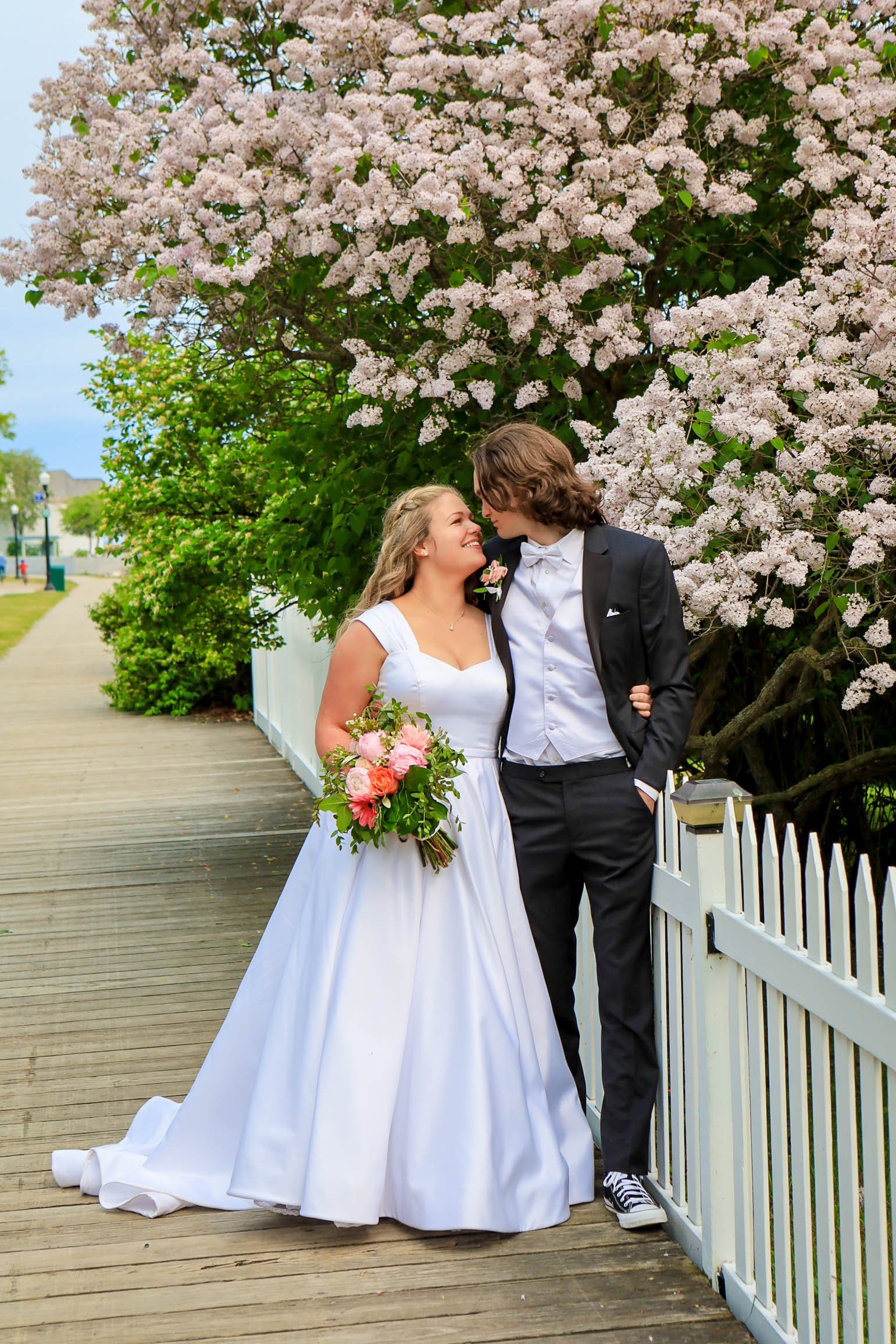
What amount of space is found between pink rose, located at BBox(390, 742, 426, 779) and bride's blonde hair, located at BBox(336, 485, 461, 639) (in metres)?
0.52

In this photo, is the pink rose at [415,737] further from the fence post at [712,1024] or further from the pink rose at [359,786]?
the fence post at [712,1024]

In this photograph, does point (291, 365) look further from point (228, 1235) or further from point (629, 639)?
point (228, 1235)

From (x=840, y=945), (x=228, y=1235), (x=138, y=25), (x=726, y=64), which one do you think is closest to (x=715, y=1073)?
(x=840, y=945)

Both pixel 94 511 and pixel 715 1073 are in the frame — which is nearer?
pixel 715 1073

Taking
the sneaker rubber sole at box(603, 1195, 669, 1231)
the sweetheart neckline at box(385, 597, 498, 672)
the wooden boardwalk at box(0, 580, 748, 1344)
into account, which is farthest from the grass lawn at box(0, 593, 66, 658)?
the sneaker rubber sole at box(603, 1195, 669, 1231)

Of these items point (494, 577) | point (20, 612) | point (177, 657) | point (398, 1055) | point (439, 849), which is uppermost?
point (494, 577)

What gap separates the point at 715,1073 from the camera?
3078 millimetres

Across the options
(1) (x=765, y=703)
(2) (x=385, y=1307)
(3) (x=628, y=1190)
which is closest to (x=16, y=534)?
(1) (x=765, y=703)

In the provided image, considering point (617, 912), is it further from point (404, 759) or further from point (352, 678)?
point (352, 678)

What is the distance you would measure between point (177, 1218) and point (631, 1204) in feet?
4.01

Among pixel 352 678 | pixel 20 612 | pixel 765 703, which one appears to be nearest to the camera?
pixel 352 678

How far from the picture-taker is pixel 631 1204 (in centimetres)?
341

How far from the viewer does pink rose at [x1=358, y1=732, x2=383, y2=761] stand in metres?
3.43

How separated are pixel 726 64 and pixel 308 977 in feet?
11.7
